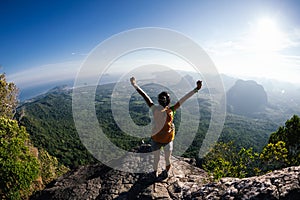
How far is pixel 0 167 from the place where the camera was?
34.5 feet

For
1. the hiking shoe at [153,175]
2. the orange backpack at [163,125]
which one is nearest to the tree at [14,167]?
the hiking shoe at [153,175]

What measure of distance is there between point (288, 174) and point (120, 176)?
614 centimetres

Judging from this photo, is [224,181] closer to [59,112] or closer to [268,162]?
[268,162]

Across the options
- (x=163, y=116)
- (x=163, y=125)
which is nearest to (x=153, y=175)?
(x=163, y=125)

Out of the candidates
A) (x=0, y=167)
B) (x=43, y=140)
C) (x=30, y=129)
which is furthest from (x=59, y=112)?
(x=0, y=167)

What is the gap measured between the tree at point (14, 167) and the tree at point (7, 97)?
10638 millimetres

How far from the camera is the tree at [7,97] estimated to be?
21.4 meters

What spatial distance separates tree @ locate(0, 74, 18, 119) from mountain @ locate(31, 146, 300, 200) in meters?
14.4

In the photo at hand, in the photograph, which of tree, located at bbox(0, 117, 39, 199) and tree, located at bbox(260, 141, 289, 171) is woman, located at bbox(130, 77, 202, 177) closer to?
tree, located at bbox(260, 141, 289, 171)

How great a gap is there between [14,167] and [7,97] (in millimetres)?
14906

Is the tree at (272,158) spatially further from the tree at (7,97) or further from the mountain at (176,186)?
the tree at (7,97)

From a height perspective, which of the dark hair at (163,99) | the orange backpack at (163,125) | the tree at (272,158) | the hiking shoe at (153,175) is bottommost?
the tree at (272,158)

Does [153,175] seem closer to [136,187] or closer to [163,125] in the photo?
[136,187]

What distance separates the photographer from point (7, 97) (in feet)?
73.2
